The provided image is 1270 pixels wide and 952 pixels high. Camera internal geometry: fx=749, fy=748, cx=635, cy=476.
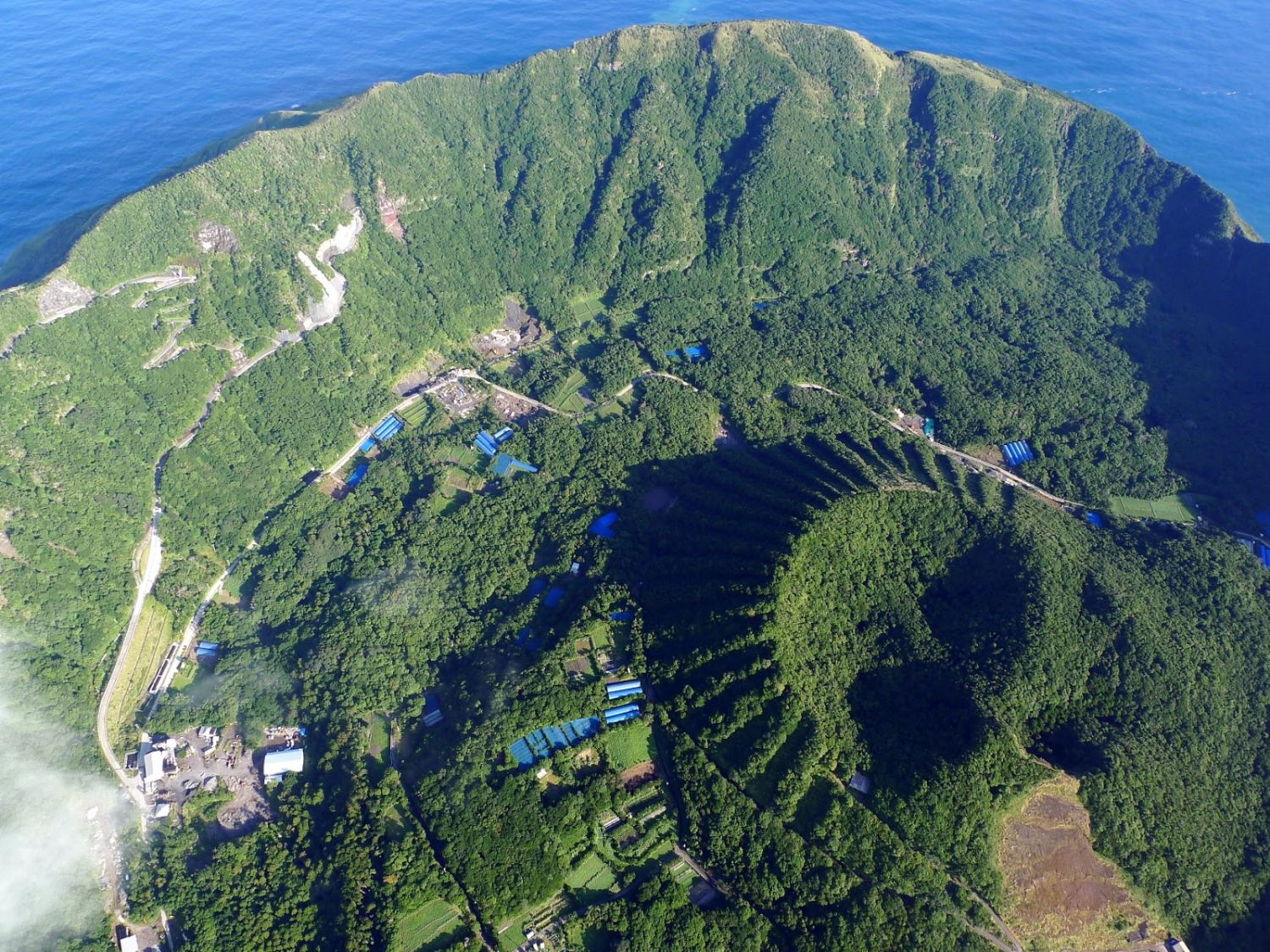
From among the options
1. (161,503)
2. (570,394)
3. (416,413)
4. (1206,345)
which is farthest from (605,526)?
(1206,345)

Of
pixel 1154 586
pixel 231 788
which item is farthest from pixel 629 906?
pixel 1154 586

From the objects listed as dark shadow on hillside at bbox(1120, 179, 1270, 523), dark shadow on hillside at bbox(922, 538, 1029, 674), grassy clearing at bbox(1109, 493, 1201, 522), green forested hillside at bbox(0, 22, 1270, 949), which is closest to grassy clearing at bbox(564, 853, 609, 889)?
green forested hillside at bbox(0, 22, 1270, 949)

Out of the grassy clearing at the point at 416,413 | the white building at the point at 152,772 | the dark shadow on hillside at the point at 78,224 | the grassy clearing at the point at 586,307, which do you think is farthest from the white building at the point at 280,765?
the dark shadow on hillside at the point at 78,224

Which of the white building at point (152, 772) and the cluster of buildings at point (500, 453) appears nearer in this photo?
the white building at point (152, 772)

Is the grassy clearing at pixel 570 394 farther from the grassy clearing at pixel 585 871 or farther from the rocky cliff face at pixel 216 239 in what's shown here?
the grassy clearing at pixel 585 871

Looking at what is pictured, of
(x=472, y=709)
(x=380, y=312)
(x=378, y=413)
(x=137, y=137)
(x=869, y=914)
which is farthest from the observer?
(x=137, y=137)

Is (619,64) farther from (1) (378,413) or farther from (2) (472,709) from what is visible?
(2) (472,709)

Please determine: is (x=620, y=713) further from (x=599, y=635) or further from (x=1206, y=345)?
(x=1206, y=345)

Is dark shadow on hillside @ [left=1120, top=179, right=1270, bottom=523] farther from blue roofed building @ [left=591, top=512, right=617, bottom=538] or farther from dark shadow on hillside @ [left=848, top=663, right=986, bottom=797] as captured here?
blue roofed building @ [left=591, top=512, right=617, bottom=538]
